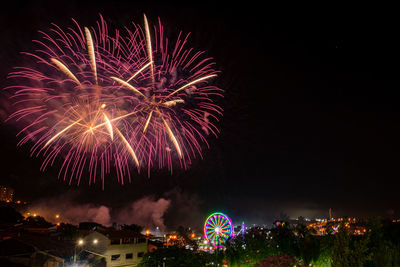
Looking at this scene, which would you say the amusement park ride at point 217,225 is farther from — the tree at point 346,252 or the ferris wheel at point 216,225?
the tree at point 346,252

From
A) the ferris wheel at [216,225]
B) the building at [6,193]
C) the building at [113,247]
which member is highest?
the building at [6,193]

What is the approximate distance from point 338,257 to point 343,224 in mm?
828

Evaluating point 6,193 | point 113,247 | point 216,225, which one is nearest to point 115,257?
point 113,247

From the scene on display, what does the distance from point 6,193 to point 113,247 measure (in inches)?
2820

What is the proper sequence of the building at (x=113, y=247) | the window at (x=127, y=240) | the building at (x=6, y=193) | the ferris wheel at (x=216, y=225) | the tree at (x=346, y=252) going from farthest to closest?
the building at (x=6, y=193)
the ferris wheel at (x=216, y=225)
the window at (x=127, y=240)
the building at (x=113, y=247)
the tree at (x=346, y=252)

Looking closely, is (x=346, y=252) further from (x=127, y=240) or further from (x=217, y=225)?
(x=217, y=225)

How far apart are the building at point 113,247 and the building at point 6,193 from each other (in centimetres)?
6649

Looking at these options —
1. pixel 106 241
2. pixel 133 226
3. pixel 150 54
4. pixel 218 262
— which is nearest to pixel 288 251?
pixel 218 262

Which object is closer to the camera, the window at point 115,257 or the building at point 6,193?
the window at point 115,257

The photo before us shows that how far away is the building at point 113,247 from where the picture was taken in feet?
105

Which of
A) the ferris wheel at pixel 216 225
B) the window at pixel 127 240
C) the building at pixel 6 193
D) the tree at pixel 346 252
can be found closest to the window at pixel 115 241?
the window at pixel 127 240

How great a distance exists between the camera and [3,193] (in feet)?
277

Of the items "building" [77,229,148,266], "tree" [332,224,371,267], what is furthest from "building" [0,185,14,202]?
"tree" [332,224,371,267]

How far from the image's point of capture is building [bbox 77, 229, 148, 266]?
32156 millimetres
